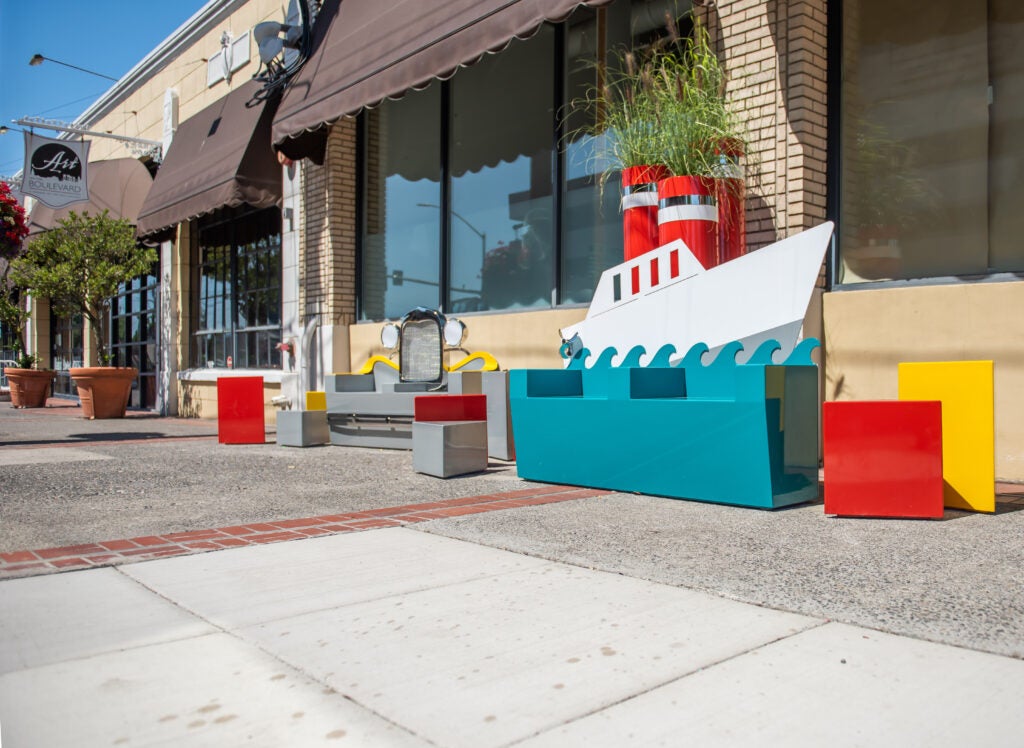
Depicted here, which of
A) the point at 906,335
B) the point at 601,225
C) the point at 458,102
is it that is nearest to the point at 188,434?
the point at 458,102

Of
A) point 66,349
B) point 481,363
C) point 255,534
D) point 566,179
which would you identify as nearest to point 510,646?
point 255,534

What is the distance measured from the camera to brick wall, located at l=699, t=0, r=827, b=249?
602cm

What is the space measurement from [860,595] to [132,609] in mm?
2386

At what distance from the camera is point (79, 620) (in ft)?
8.49

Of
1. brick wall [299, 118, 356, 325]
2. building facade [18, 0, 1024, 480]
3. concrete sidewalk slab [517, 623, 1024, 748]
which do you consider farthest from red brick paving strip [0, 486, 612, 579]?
brick wall [299, 118, 356, 325]

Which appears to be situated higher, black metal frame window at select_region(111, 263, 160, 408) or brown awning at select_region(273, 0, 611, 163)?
brown awning at select_region(273, 0, 611, 163)

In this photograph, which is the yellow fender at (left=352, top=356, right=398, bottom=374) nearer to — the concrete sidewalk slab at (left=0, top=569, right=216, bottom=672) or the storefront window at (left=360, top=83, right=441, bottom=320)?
the storefront window at (left=360, top=83, right=441, bottom=320)

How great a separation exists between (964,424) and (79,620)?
4.05 meters

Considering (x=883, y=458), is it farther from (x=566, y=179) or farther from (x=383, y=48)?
(x=383, y=48)

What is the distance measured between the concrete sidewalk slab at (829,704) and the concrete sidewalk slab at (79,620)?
1317 mm

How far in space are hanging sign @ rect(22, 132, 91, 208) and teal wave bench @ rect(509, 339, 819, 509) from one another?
1207 centimetres

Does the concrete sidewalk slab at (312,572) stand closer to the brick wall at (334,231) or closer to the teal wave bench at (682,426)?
the teal wave bench at (682,426)

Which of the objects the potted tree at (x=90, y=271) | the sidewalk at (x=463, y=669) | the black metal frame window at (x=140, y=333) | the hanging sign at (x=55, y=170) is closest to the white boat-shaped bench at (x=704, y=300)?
the sidewalk at (x=463, y=669)

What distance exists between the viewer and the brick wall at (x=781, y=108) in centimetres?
602
